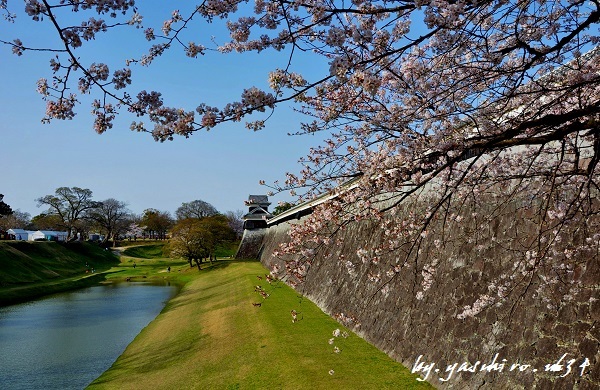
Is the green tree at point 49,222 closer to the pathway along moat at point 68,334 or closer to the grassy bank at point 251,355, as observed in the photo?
the pathway along moat at point 68,334

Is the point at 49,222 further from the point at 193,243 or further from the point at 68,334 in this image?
the point at 68,334

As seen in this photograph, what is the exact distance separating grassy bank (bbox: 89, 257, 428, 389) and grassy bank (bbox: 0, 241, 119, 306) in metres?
19.2

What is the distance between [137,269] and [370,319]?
51169mm

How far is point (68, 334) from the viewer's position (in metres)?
21.7

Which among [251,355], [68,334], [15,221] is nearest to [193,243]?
[68,334]

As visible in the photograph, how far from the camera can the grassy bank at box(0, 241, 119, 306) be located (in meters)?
36.7

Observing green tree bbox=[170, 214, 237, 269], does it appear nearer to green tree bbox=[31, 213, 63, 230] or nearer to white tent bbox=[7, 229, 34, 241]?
green tree bbox=[31, 213, 63, 230]

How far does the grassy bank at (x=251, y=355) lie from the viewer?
1032 cm

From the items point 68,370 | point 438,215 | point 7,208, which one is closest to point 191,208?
point 7,208

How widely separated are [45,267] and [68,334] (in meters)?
32.3

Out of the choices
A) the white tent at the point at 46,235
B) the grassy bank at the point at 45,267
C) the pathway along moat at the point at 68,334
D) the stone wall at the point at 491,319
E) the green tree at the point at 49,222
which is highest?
the green tree at the point at 49,222

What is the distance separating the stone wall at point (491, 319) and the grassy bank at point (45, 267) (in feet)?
99.5

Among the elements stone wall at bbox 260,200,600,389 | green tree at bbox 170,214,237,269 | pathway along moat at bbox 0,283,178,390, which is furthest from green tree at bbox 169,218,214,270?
stone wall at bbox 260,200,600,389

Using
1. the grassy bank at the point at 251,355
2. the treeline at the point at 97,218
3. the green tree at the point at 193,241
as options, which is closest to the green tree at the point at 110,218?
the treeline at the point at 97,218
